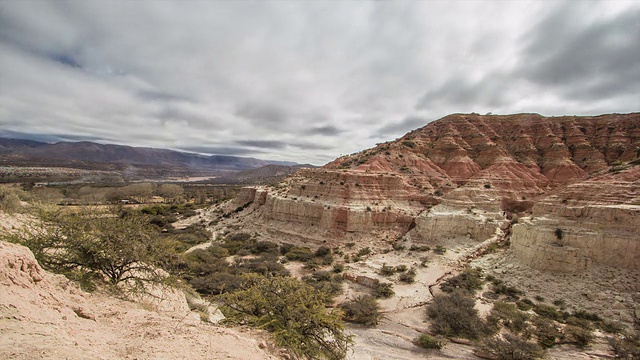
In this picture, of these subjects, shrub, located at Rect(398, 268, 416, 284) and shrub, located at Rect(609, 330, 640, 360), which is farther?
shrub, located at Rect(398, 268, 416, 284)

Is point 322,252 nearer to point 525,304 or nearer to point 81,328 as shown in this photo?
point 525,304

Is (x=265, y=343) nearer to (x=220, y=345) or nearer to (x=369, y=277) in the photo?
(x=220, y=345)

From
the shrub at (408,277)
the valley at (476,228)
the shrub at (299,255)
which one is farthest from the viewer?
the shrub at (299,255)

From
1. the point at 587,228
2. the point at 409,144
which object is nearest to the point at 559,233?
the point at 587,228

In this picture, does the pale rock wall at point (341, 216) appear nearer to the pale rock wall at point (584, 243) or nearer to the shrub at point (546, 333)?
the pale rock wall at point (584, 243)

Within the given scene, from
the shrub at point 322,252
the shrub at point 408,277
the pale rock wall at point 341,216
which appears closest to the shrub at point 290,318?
the shrub at point 408,277

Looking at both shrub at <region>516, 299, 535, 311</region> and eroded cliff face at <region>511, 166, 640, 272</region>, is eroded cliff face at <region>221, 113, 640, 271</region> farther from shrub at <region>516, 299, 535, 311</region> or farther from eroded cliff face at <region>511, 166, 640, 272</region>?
shrub at <region>516, 299, 535, 311</region>

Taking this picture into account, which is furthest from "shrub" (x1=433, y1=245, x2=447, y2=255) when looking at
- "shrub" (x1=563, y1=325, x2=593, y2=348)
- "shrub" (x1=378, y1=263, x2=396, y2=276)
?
"shrub" (x1=563, y1=325, x2=593, y2=348)
